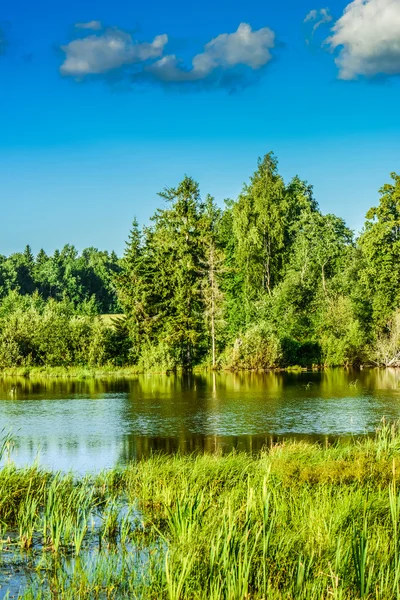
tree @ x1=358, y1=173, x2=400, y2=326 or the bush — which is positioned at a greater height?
tree @ x1=358, y1=173, x2=400, y2=326

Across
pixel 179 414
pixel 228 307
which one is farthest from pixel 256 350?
pixel 179 414

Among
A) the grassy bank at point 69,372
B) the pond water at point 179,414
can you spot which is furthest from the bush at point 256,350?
the grassy bank at point 69,372

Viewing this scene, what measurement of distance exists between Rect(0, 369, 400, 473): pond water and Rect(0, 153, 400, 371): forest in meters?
8.26

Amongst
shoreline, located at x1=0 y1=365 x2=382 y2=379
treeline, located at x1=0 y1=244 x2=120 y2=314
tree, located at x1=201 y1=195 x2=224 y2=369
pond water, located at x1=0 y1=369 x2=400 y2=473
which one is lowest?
pond water, located at x1=0 y1=369 x2=400 y2=473

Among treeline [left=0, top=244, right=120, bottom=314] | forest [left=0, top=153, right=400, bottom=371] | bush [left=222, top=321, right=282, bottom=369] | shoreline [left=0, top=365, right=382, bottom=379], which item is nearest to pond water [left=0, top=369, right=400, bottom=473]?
shoreline [left=0, top=365, right=382, bottom=379]

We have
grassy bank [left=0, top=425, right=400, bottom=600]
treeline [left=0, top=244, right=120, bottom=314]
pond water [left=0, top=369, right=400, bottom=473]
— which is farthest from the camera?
treeline [left=0, top=244, right=120, bottom=314]

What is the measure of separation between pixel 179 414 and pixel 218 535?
2072cm

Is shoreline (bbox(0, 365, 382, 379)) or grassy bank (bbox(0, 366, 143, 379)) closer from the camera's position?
shoreline (bbox(0, 365, 382, 379))

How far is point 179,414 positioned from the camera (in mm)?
26250

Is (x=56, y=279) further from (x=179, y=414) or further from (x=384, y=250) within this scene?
(x=179, y=414)

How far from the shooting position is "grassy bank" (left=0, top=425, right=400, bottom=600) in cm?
587

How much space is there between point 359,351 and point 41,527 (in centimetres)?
4485

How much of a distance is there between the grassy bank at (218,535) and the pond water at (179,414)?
1.92 meters

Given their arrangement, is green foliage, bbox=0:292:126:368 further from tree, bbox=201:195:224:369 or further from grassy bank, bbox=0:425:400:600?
grassy bank, bbox=0:425:400:600
